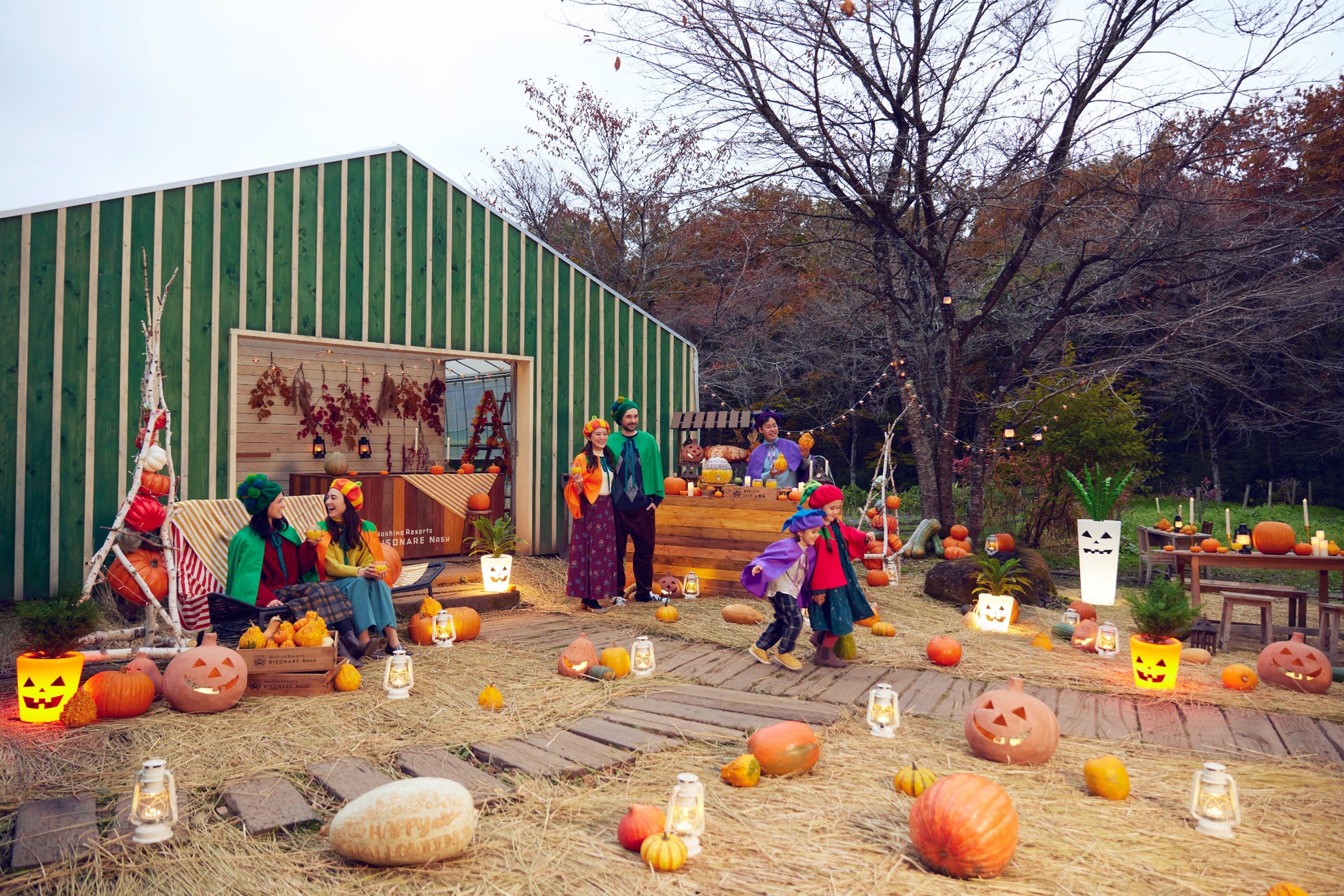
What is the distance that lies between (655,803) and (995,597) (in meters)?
4.79

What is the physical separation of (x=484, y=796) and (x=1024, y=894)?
6.20 feet

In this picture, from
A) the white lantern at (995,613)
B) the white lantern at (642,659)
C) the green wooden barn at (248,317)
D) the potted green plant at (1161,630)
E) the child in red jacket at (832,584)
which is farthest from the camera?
the white lantern at (995,613)

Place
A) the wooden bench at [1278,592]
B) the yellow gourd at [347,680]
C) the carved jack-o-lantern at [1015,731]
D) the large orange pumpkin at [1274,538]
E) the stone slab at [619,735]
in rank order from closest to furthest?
the carved jack-o-lantern at [1015,731], the stone slab at [619,735], the yellow gourd at [347,680], the wooden bench at [1278,592], the large orange pumpkin at [1274,538]

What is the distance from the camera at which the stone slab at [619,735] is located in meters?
3.82

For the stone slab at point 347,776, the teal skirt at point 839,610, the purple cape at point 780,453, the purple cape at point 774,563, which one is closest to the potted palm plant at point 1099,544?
the purple cape at point 780,453

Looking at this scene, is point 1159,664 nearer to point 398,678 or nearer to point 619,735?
point 619,735

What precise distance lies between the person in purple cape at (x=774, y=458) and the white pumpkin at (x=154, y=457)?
5357mm

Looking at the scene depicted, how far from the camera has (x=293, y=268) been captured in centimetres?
777

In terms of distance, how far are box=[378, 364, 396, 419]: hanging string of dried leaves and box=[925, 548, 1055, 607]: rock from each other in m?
8.28

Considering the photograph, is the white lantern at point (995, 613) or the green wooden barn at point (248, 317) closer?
the green wooden barn at point (248, 317)

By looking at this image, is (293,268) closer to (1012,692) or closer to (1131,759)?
(1012,692)

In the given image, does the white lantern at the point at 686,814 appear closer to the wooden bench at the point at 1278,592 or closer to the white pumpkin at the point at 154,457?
the white pumpkin at the point at 154,457

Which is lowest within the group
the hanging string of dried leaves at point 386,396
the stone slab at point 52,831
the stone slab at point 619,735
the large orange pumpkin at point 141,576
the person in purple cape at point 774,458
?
the stone slab at point 619,735

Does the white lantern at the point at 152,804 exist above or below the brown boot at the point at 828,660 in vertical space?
above
